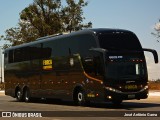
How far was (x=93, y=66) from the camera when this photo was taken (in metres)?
22.8

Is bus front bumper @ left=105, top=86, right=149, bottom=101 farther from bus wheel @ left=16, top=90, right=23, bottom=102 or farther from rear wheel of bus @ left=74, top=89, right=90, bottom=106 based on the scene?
bus wheel @ left=16, top=90, right=23, bottom=102

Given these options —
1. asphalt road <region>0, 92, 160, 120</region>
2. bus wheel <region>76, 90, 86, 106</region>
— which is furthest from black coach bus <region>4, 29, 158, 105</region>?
asphalt road <region>0, 92, 160, 120</region>

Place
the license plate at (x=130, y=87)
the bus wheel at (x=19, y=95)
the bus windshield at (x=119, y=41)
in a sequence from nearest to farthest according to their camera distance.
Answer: the license plate at (x=130, y=87) < the bus windshield at (x=119, y=41) < the bus wheel at (x=19, y=95)

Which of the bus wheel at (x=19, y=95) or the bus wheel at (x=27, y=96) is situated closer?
the bus wheel at (x=27, y=96)

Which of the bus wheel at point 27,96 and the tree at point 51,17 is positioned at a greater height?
the tree at point 51,17

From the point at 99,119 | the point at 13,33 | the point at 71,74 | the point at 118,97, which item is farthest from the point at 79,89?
the point at 13,33

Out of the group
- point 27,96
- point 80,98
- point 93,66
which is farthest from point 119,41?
point 27,96

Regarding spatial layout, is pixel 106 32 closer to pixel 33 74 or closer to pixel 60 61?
pixel 60 61

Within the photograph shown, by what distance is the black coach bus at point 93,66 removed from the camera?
72.6 ft

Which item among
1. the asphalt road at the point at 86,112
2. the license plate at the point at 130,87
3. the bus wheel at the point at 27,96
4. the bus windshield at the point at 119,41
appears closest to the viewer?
the asphalt road at the point at 86,112

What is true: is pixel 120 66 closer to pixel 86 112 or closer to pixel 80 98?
pixel 80 98

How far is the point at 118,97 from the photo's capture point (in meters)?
22.1

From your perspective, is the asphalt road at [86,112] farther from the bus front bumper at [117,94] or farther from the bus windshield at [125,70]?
the bus windshield at [125,70]

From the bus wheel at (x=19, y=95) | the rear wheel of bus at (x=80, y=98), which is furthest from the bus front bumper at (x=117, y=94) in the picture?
the bus wheel at (x=19, y=95)
